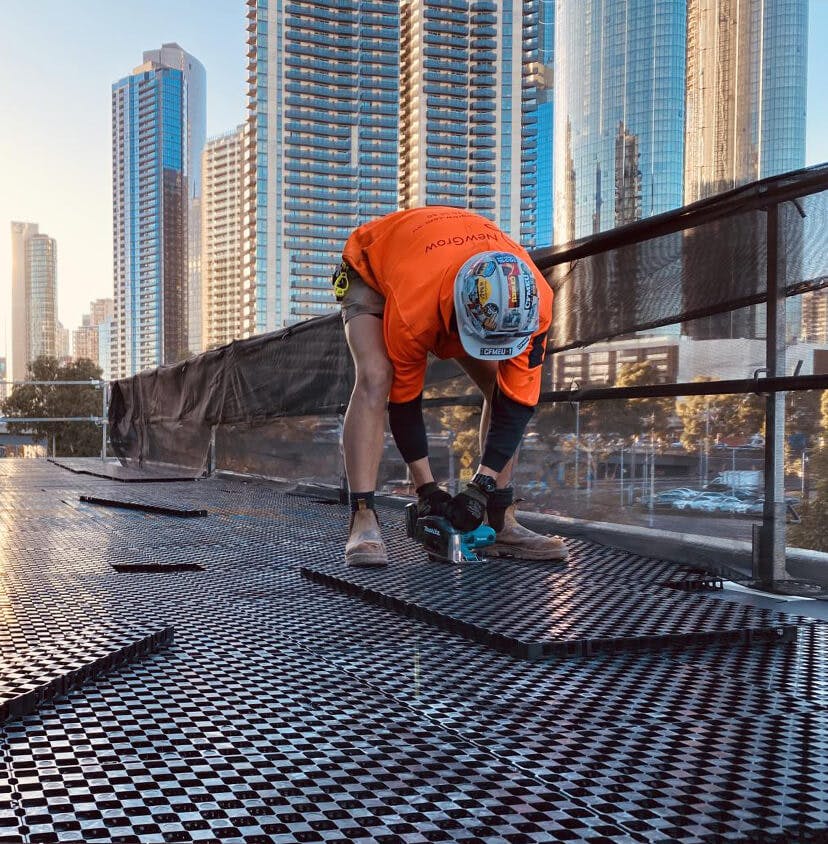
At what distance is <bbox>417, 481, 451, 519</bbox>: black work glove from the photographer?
7.05ft

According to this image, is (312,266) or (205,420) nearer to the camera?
(205,420)

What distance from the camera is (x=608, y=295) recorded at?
2.93 metres

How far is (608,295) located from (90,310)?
479 feet

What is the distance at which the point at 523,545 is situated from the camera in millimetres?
2340

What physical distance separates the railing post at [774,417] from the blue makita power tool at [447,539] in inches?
29.7

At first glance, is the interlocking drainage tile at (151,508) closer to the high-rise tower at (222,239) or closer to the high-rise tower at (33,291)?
the high-rise tower at (222,239)

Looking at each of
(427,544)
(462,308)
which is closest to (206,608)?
(427,544)

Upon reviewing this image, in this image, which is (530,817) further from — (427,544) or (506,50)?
(506,50)

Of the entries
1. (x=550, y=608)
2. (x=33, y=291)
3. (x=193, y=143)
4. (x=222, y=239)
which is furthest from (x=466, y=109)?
(x=33, y=291)

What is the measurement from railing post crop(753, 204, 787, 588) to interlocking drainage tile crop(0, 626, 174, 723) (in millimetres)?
1640

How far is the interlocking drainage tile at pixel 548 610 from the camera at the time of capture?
4.43 ft

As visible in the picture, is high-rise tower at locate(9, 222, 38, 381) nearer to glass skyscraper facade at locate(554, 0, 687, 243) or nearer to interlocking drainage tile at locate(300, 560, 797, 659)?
glass skyscraper facade at locate(554, 0, 687, 243)

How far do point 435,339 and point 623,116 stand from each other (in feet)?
317

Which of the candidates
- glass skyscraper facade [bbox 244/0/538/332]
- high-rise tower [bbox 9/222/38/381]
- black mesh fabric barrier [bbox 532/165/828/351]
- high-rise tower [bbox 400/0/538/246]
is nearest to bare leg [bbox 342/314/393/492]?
black mesh fabric barrier [bbox 532/165/828/351]
